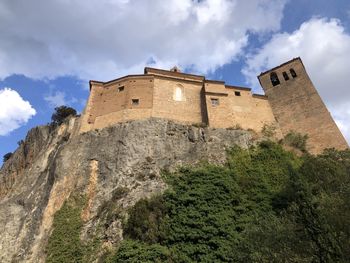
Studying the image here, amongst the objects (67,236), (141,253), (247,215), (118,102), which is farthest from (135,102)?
(141,253)

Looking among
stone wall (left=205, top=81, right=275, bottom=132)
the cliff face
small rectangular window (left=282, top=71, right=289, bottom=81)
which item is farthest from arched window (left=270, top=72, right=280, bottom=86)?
the cliff face

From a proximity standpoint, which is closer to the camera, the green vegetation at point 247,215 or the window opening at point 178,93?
the green vegetation at point 247,215

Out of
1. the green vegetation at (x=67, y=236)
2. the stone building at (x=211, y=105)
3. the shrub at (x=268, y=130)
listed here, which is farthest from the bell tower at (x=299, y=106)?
the green vegetation at (x=67, y=236)

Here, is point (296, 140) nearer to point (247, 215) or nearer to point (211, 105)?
point (211, 105)

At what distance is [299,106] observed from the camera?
3089 centimetres

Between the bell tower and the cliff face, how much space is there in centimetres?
611

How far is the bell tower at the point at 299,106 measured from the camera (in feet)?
91.9

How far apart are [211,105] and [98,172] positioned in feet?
36.6

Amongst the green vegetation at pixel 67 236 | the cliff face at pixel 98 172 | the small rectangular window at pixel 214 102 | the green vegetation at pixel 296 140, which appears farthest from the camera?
the small rectangular window at pixel 214 102

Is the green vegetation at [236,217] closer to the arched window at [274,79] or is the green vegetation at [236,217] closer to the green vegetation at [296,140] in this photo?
the green vegetation at [296,140]

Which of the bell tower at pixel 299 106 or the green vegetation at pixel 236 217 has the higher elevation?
the bell tower at pixel 299 106

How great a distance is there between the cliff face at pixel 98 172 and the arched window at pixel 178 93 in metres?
3.23

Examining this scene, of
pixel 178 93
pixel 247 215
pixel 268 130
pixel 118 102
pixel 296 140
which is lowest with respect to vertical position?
pixel 247 215

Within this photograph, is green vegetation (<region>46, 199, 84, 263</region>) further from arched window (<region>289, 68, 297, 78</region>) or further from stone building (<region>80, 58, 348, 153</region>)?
arched window (<region>289, 68, 297, 78</region>)
